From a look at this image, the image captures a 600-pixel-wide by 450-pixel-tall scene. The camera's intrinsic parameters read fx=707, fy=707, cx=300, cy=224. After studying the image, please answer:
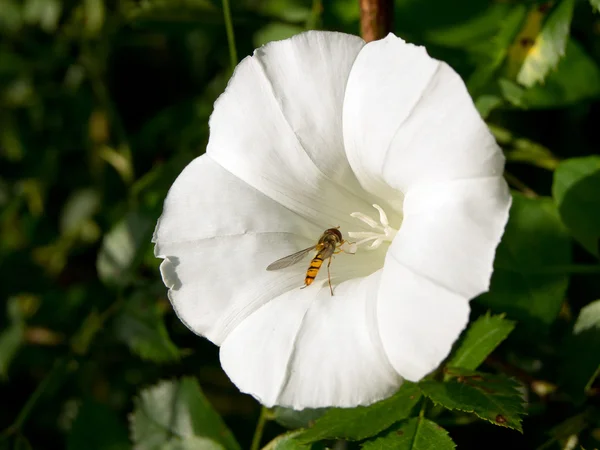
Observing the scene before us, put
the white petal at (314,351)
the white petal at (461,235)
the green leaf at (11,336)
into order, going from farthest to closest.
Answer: the green leaf at (11,336) → the white petal at (314,351) → the white petal at (461,235)

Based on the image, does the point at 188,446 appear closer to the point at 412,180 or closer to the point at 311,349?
the point at 311,349

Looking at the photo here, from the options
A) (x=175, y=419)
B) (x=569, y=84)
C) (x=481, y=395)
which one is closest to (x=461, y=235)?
(x=481, y=395)

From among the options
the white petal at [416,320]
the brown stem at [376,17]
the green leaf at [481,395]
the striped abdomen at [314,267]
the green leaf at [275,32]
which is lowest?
the green leaf at [481,395]

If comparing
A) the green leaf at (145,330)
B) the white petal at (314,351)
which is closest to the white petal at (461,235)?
the white petal at (314,351)

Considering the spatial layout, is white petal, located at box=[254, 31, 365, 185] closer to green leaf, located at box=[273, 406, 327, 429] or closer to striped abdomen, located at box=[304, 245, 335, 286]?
striped abdomen, located at box=[304, 245, 335, 286]

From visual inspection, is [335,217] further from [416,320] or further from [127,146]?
[127,146]

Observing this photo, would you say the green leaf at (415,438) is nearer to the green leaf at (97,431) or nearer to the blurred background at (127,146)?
the blurred background at (127,146)

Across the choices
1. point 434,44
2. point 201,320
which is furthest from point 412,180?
point 434,44
